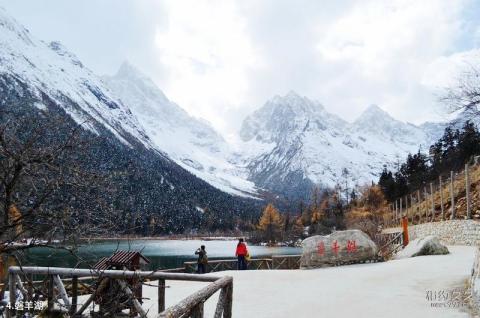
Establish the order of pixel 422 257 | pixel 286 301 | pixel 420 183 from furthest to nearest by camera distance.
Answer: pixel 420 183, pixel 422 257, pixel 286 301

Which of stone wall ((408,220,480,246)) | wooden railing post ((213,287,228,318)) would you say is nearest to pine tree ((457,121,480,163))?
stone wall ((408,220,480,246))

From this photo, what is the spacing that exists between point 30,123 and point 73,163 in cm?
55

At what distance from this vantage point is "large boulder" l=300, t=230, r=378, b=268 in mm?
18844

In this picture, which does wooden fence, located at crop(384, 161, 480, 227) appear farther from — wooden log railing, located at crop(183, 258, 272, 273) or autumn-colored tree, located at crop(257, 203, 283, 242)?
autumn-colored tree, located at crop(257, 203, 283, 242)

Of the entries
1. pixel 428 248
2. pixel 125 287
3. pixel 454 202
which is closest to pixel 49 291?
pixel 125 287

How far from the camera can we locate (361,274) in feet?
49.5

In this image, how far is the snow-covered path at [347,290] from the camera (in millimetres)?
9273

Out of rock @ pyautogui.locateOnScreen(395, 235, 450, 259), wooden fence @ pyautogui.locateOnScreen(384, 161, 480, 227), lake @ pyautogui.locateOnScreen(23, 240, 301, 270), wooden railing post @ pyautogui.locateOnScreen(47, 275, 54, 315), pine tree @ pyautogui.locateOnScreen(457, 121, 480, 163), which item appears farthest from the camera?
pine tree @ pyautogui.locateOnScreen(457, 121, 480, 163)

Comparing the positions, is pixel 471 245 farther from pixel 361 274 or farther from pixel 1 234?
pixel 1 234

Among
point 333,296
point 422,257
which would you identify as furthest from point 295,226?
point 333,296

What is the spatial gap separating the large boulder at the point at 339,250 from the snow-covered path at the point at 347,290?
5.10 feet

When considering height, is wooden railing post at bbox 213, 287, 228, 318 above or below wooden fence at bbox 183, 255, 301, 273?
above

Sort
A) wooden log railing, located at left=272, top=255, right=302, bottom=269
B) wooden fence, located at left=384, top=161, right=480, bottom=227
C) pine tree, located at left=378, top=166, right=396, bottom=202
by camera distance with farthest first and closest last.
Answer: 1. pine tree, located at left=378, top=166, right=396, bottom=202
2. wooden log railing, located at left=272, top=255, right=302, bottom=269
3. wooden fence, located at left=384, top=161, right=480, bottom=227

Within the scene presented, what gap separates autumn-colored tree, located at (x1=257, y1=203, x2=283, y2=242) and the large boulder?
84.3m
